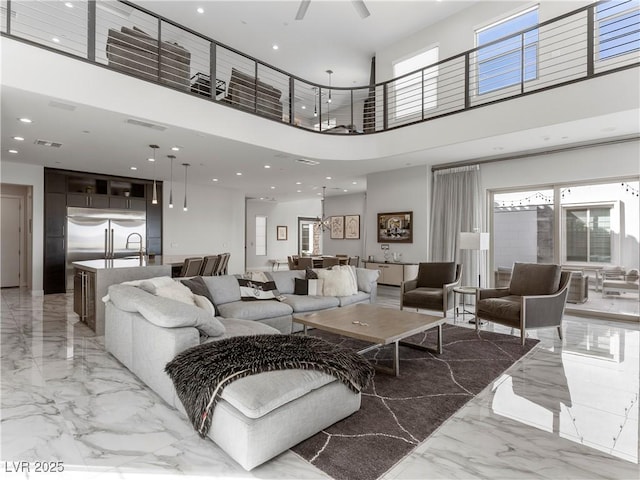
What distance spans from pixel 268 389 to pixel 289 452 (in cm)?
44

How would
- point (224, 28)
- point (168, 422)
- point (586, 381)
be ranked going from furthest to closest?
1. point (224, 28)
2. point (586, 381)
3. point (168, 422)

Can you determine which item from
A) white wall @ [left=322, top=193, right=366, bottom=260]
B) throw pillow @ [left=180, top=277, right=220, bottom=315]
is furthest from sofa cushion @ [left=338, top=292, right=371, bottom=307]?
white wall @ [left=322, top=193, right=366, bottom=260]

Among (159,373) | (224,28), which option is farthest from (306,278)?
(224,28)

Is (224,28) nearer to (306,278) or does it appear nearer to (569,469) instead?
(306,278)

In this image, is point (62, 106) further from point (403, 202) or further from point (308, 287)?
point (403, 202)

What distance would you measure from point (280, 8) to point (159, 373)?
6.60 metres

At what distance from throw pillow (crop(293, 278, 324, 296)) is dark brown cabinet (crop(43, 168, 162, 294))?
590cm

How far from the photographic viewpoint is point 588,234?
234 inches

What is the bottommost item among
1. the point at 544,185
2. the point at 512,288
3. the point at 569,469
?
the point at 569,469

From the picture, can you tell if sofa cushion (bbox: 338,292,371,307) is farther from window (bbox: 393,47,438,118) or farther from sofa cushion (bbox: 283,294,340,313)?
window (bbox: 393,47,438,118)

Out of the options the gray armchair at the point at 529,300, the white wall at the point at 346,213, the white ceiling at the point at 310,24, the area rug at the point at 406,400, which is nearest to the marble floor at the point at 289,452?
the area rug at the point at 406,400

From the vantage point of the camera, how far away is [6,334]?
4.39m

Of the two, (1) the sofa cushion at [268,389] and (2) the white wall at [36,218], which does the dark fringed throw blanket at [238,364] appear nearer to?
(1) the sofa cushion at [268,389]

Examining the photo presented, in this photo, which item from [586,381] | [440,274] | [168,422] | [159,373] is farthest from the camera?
[440,274]
